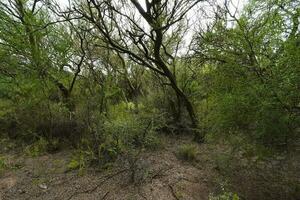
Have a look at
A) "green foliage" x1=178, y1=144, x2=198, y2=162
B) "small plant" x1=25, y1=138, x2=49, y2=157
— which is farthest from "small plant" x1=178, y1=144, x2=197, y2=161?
"small plant" x1=25, y1=138, x2=49, y2=157

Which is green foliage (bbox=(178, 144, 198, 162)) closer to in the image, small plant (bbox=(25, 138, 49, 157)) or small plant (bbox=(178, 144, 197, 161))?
small plant (bbox=(178, 144, 197, 161))

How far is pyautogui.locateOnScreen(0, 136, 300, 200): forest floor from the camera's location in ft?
12.9

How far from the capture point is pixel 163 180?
4254 mm

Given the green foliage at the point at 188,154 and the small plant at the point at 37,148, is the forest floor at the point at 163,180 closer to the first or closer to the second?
the green foliage at the point at 188,154

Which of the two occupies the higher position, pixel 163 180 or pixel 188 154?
pixel 188 154

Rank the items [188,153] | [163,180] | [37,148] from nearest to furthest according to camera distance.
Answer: [163,180]
[188,153]
[37,148]

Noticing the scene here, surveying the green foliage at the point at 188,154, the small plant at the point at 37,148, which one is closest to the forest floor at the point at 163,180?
the green foliage at the point at 188,154

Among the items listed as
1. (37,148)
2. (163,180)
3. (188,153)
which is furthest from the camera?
(37,148)

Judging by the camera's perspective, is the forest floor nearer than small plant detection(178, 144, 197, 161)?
Yes

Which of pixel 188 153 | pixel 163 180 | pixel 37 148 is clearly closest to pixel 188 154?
pixel 188 153

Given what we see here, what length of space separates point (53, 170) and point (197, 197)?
2.82 meters

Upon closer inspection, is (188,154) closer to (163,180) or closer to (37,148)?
(163,180)

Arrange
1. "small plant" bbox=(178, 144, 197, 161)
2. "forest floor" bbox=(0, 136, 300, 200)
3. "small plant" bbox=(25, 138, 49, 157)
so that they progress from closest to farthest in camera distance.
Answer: "forest floor" bbox=(0, 136, 300, 200), "small plant" bbox=(178, 144, 197, 161), "small plant" bbox=(25, 138, 49, 157)

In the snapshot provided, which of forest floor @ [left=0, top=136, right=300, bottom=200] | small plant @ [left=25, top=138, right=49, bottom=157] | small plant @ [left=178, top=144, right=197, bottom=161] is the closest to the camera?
forest floor @ [left=0, top=136, right=300, bottom=200]
